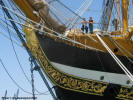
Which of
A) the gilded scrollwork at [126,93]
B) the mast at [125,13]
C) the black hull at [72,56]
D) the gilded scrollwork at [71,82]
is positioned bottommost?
the gilded scrollwork at [126,93]

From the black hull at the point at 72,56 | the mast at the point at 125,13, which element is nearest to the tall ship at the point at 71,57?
the black hull at the point at 72,56

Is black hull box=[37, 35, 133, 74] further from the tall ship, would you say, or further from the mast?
the mast

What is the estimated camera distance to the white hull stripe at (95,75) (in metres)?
5.81

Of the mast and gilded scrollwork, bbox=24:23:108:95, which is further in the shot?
the mast

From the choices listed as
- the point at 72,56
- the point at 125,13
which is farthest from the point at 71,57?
the point at 125,13

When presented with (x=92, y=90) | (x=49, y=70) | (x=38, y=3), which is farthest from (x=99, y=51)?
(x=38, y=3)

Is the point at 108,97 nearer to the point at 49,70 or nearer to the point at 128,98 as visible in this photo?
the point at 128,98

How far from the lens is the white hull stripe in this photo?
5812 mm

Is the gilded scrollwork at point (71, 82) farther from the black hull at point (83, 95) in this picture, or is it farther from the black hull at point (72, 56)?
the black hull at point (72, 56)

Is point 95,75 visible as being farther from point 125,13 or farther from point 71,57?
point 125,13

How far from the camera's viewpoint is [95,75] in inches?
233

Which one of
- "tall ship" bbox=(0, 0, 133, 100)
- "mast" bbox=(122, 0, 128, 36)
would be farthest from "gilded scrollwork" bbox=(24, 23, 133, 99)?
"mast" bbox=(122, 0, 128, 36)

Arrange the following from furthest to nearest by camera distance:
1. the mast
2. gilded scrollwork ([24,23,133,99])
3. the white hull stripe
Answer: the mast, the white hull stripe, gilded scrollwork ([24,23,133,99])

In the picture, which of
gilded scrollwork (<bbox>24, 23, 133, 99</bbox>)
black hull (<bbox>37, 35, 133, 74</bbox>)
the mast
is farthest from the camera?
the mast
